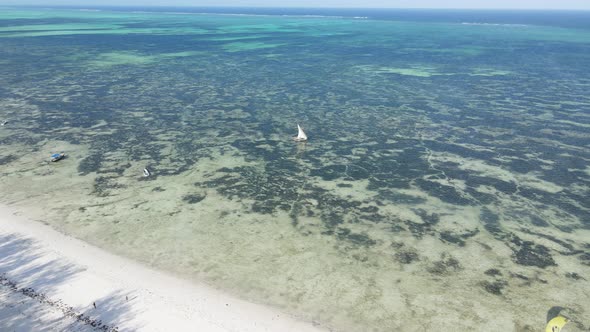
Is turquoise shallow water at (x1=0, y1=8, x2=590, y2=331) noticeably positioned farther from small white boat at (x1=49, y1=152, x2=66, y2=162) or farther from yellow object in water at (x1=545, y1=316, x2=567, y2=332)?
yellow object in water at (x1=545, y1=316, x2=567, y2=332)

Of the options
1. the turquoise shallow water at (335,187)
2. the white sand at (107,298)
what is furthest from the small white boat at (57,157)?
the white sand at (107,298)

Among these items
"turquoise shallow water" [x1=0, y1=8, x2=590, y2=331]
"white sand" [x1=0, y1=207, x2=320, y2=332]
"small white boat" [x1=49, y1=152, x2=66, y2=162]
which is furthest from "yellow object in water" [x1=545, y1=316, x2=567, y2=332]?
"small white boat" [x1=49, y1=152, x2=66, y2=162]

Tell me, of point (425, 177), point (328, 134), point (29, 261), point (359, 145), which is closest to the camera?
point (29, 261)

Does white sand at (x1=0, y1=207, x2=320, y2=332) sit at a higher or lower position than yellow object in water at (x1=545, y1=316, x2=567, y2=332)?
lower

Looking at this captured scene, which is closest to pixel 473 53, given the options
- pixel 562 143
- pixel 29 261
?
pixel 562 143

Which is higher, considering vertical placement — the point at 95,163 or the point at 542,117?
the point at 542,117

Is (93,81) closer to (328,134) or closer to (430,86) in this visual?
(328,134)
